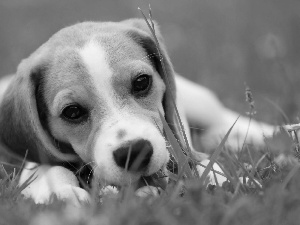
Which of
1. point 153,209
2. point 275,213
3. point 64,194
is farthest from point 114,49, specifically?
point 275,213

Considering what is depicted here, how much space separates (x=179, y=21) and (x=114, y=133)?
12.0 meters

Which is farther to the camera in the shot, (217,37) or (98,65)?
(217,37)

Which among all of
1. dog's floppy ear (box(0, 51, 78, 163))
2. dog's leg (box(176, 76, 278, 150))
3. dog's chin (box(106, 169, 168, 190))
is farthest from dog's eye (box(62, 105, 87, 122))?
dog's leg (box(176, 76, 278, 150))

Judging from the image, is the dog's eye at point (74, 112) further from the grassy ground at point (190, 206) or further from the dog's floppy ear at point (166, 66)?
the grassy ground at point (190, 206)

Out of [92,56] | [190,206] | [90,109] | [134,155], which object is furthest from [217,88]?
[190,206]

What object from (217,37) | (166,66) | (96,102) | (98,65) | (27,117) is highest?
(98,65)

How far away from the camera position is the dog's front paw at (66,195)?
4.14m

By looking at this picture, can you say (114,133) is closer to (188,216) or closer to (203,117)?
(188,216)

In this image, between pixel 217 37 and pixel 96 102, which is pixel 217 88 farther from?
pixel 96 102

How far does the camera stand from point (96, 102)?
16.3ft

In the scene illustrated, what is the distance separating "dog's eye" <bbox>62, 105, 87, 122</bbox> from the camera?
16.6 feet

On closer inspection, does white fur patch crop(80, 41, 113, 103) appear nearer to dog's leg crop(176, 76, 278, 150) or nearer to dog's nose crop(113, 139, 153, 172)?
dog's nose crop(113, 139, 153, 172)

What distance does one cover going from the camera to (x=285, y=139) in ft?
14.2

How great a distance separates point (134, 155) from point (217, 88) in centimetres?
633
